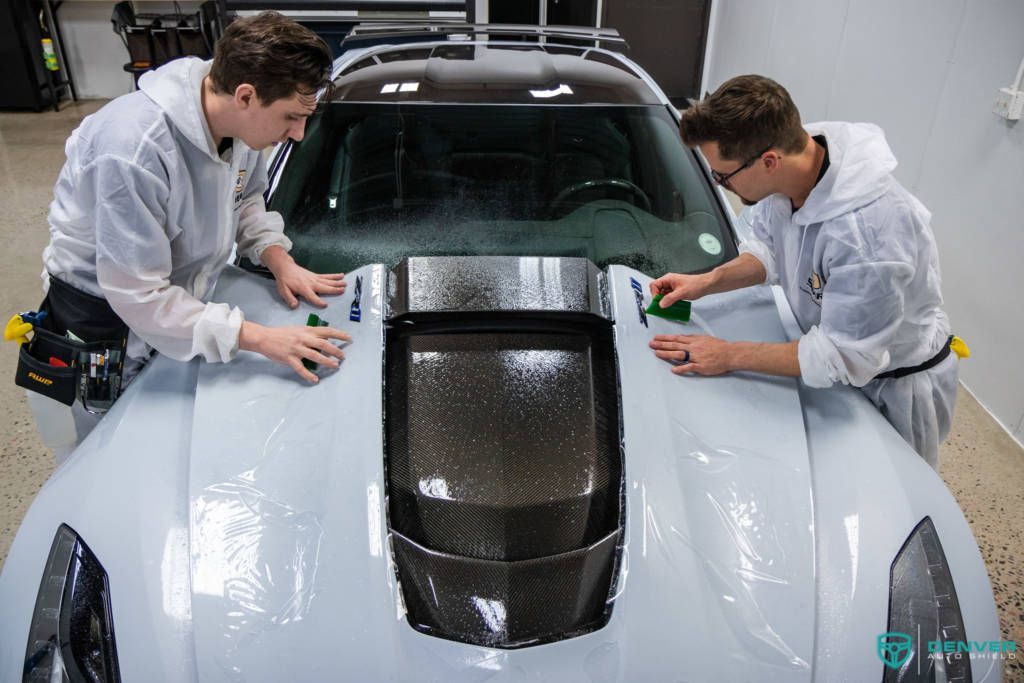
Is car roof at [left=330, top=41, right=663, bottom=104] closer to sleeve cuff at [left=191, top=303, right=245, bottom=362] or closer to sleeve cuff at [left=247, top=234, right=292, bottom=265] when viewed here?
sleeve cuff at [left=247, top=234, right=292, bottom=265]

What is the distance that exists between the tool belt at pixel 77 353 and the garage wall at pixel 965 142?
2.86 meters

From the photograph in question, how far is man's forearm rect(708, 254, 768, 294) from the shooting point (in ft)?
5.75

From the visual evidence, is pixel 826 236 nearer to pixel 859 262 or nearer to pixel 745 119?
pixel 859 262

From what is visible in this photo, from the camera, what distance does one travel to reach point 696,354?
5.04ft

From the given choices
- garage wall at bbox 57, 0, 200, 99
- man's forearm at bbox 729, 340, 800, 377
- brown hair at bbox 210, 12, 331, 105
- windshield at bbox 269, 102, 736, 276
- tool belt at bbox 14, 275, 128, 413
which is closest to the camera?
brown hair at bbox 210, 12, 331, 105

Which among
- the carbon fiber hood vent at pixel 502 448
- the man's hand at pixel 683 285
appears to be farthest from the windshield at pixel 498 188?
the carbon fiber hood vent at pixel 502 448

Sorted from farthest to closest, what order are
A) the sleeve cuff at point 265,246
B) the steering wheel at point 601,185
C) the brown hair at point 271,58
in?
the steering wheel at point 601,185
the sleeve cuff at point 265,246
the brown hair at point 271,58

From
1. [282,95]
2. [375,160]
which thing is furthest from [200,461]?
[375,160]

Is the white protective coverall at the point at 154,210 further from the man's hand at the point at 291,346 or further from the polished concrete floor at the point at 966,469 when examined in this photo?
the polished concrete floor at the point at 966,469

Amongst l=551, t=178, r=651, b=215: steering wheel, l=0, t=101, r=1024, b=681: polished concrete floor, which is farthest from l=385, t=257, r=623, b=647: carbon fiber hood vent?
l=0, t=101, r=1024, b=681: polished concrete floor

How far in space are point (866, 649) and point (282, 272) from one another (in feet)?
4.39

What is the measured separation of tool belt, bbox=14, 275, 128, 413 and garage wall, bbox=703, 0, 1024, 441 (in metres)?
2.86

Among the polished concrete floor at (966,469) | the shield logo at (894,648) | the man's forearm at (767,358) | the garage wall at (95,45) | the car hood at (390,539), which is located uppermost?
the man's forearm at (767,358)

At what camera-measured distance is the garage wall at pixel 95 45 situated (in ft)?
21.7
